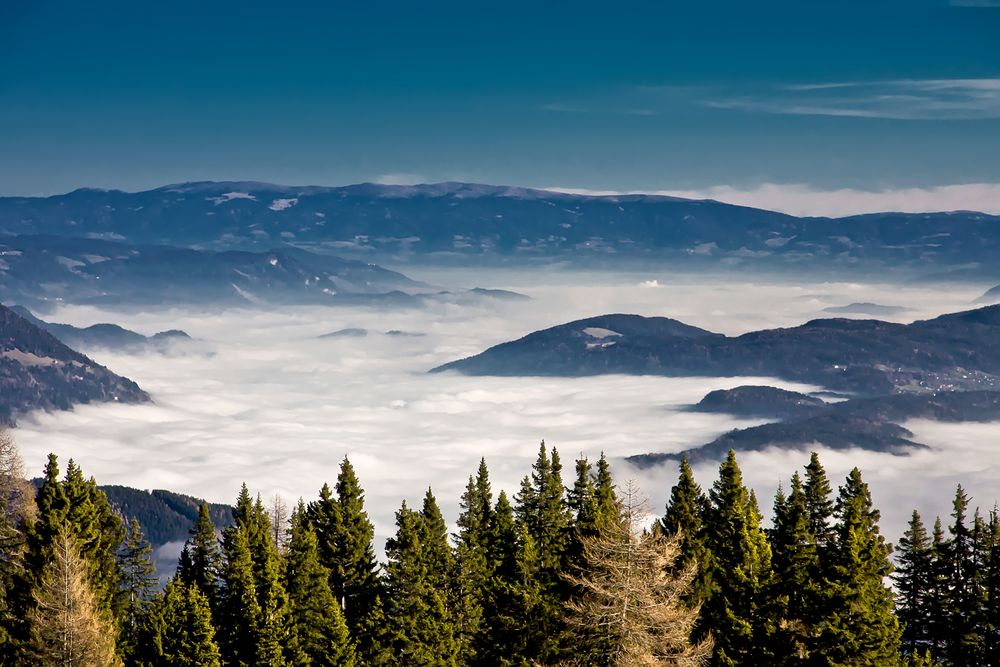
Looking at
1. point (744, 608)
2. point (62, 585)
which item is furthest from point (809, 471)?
point (62, 585)

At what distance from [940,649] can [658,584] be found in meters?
36.0

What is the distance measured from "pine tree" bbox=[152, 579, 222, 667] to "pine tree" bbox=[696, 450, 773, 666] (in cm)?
2450

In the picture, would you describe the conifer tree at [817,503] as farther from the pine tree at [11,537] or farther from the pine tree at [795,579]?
the pine tree at [11,537]

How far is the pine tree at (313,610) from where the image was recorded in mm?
59344

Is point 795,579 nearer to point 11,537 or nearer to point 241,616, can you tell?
point 241,616

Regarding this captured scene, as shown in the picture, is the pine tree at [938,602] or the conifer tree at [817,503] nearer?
the pine tree at [938,602]

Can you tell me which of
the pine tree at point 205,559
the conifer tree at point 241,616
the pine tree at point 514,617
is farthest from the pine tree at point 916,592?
the pine tree at point 205,559

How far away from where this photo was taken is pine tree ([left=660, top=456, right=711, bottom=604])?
63.2 metres

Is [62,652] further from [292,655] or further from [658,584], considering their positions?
[658,584]

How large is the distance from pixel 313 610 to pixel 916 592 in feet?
116

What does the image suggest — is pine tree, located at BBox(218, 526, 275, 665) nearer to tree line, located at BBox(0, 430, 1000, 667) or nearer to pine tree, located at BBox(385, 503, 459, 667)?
tree line, located at BBox(0, 430, 1000, 667)

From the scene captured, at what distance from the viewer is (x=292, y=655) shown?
5903cm

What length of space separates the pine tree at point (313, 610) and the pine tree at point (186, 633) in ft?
17.5

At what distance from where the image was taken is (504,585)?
58.8m
